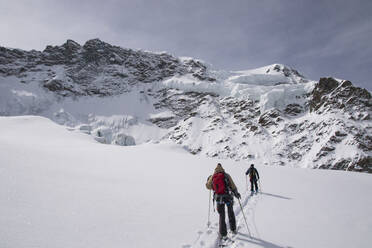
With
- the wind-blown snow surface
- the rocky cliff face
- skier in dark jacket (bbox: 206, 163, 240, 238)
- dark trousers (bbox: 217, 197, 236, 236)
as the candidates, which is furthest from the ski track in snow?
the rocky cliff face

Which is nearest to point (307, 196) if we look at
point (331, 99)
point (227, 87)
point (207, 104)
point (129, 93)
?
point (331, 99)

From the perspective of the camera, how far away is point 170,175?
439 inches

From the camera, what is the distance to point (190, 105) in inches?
4700

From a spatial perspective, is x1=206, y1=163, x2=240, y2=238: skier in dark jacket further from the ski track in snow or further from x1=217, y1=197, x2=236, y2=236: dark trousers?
the ski track in snow

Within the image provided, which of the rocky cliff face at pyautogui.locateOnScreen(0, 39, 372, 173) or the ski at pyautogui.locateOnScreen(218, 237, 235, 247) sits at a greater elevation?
the rocky cliff face at pyautogui.locateOnScreen(0, 39, 372, 173)

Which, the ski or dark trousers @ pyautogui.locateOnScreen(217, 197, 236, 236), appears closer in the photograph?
the ski

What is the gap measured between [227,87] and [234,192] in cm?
11892

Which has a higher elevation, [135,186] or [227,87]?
[227,87]

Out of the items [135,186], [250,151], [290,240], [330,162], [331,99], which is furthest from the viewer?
[331,99]

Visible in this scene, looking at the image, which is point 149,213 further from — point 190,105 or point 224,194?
point 190,105

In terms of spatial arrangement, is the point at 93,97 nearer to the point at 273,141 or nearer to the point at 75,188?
the point at 273,141

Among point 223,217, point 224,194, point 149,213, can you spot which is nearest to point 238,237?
point 223,217

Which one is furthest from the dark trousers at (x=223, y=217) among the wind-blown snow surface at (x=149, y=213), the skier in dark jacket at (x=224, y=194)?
the wind-blown snow surface at (x=149, y=213)

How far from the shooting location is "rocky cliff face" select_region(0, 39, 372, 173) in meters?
69.7
